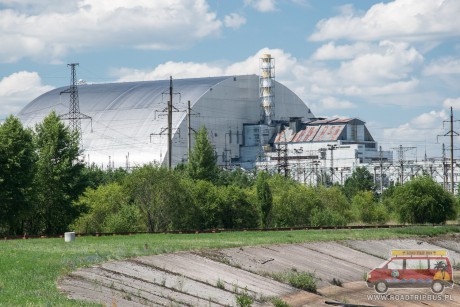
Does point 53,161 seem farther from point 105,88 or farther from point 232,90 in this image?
point 105,88

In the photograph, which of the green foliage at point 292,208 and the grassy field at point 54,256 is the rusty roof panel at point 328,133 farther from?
the grassy field at point 54,256

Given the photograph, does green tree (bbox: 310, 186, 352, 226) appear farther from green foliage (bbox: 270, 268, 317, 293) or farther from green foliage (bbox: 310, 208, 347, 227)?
green foliage (bbox: 270, 268, 317, 293)

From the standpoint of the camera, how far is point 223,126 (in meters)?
143

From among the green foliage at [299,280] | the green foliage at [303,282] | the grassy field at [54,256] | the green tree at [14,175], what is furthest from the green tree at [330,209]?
the green foliage at [303,282]

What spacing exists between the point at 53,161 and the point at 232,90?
290 ft

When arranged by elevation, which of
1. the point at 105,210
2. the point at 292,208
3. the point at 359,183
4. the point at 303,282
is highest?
the point at 359,183

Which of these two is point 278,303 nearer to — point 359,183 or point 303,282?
point 303,282

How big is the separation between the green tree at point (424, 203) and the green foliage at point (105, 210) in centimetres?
2318

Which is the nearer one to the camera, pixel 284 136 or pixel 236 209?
pixel 236 209

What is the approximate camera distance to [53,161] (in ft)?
186

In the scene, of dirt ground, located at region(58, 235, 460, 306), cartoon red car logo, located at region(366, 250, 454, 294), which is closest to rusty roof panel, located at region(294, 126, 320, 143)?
dirt ground, located at region(58, 235, 460, 306)

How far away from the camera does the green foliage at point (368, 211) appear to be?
275ft

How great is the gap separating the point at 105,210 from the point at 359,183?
58124 mm

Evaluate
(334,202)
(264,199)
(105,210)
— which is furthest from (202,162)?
(105,210)
